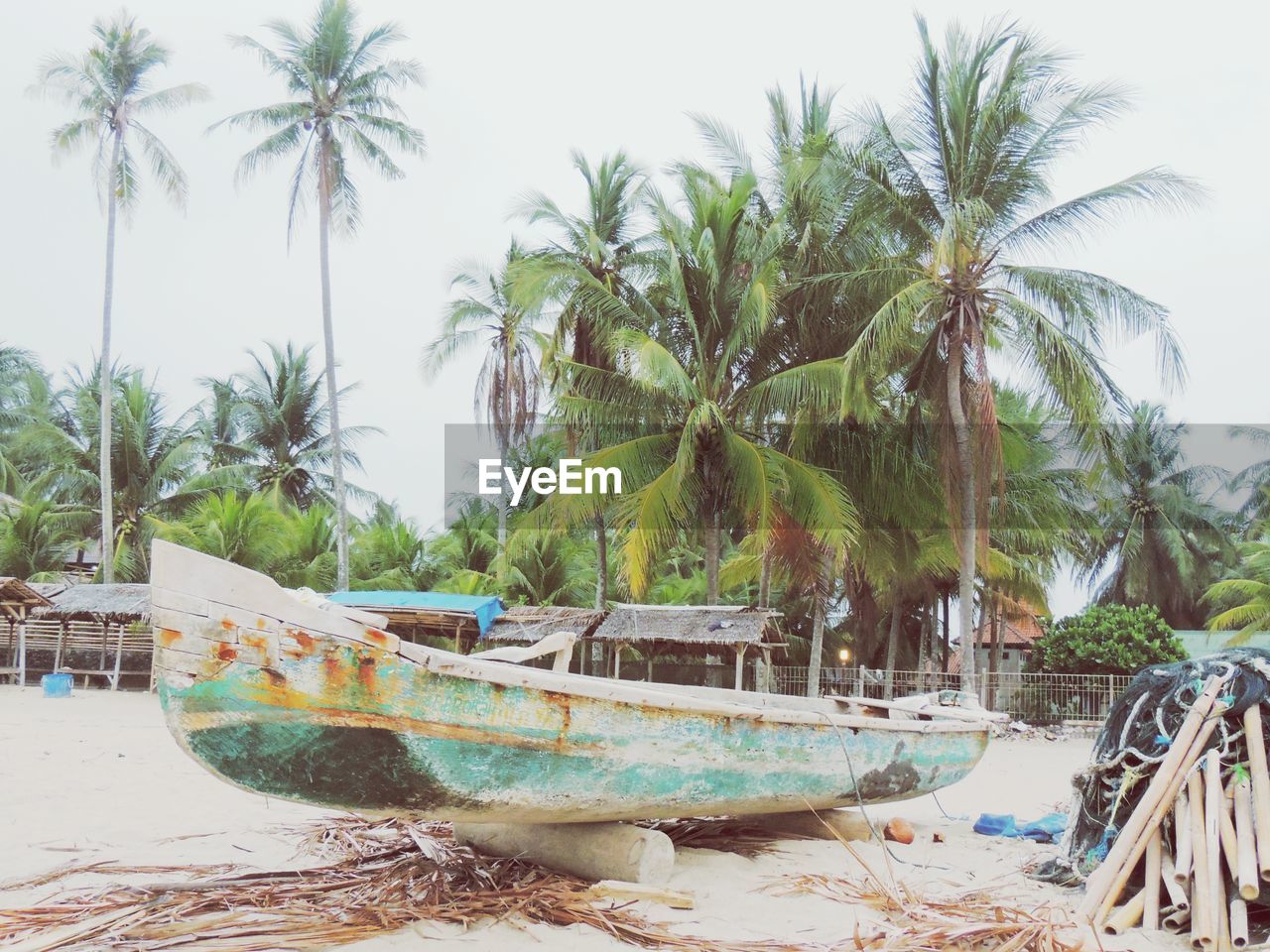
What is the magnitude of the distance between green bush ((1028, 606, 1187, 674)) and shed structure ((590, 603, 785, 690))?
5.99 m

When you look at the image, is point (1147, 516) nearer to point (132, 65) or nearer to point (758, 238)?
point (758, 238)

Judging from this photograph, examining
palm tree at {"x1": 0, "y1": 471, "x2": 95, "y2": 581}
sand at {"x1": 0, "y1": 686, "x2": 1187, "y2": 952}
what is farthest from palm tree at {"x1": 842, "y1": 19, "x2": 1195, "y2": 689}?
palm tree at {"x1": 0, "y1": 471, "x2": 95, "y2": 581}

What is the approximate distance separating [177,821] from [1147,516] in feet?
103

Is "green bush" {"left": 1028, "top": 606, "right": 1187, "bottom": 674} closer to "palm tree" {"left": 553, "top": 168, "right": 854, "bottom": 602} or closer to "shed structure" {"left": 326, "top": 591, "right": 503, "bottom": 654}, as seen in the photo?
"palm tree" {"left": 553, "top": 168, "right": 854, "bottom": 602}

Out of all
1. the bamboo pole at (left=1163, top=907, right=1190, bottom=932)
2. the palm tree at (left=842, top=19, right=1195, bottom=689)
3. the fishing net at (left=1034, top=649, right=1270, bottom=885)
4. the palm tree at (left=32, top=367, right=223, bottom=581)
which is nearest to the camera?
the bamboo pole at (left=1163, top=907, right=1190, bottom=932)

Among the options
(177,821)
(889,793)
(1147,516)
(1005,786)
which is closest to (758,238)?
(1005,786)

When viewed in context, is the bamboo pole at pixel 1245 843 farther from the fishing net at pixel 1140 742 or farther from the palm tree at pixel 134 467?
the palm tree at pixel 134 467

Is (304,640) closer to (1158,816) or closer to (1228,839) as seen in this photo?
(1158,816)

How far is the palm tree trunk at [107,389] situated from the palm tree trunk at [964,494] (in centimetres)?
1691

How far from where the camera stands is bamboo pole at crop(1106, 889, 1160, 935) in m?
4.33

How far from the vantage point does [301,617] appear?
409cm

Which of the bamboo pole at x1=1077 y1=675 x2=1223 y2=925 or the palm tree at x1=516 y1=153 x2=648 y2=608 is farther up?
the palm tree at x1=516 y1=153 x2=648 y2=608

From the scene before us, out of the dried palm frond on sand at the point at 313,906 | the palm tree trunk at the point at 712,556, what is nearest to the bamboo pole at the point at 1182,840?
the dried palm frond on sand at the point at 313,906

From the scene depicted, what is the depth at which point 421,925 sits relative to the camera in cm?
430
